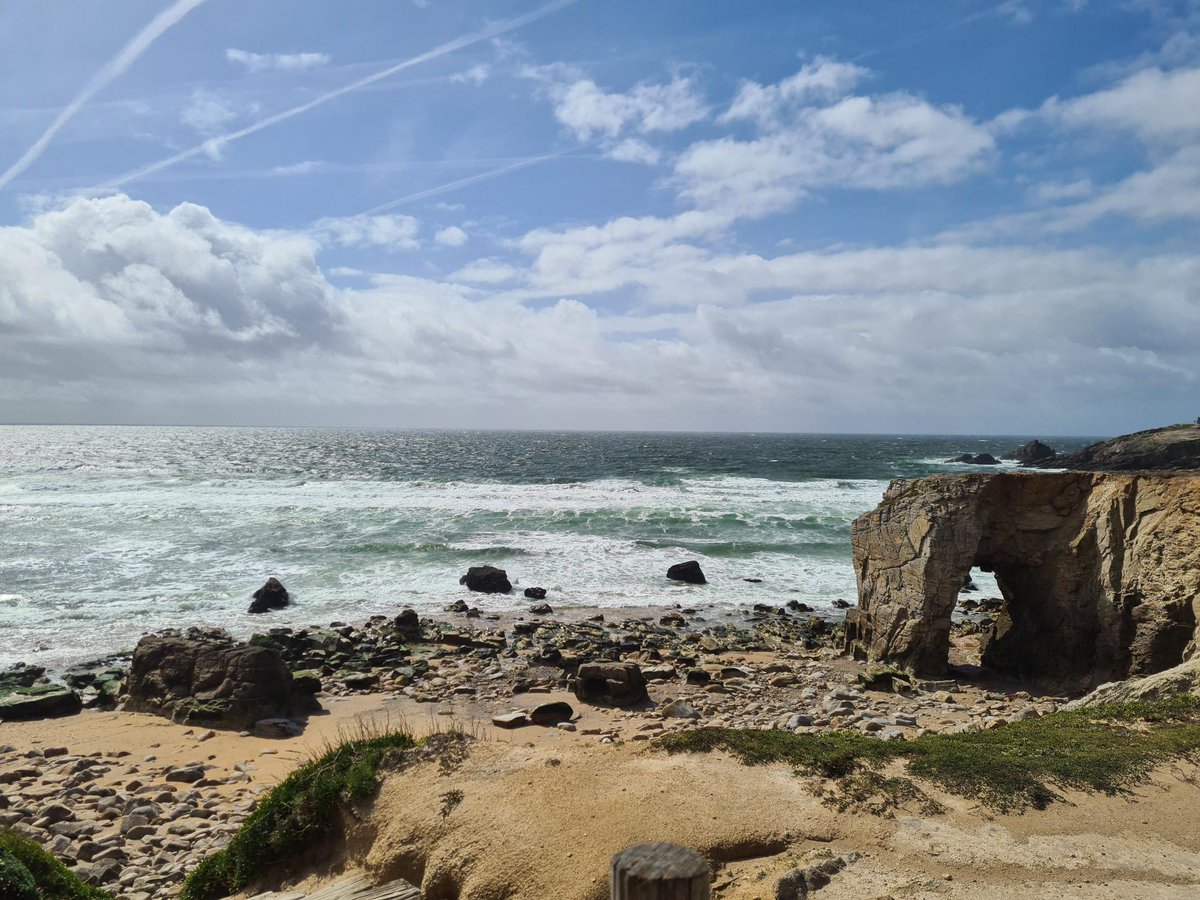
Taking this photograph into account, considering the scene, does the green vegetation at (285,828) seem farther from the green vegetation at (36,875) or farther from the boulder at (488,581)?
the boulder at (488,581)

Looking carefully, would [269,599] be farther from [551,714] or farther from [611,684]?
[611,684]

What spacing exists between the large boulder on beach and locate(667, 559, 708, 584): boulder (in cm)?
1636

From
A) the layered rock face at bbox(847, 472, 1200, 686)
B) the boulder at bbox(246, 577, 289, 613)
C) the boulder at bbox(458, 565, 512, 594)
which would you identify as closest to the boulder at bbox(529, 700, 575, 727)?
the layered rock face at bbox(847, 472, 1200, 686)

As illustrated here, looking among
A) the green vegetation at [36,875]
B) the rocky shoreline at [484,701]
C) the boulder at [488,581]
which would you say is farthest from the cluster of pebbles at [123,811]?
the boulder at [488,581]

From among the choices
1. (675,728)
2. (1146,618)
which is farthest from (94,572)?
(1146,618)

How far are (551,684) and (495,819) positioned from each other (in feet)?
34.5

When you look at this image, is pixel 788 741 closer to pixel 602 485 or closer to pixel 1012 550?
pixel 1012 550

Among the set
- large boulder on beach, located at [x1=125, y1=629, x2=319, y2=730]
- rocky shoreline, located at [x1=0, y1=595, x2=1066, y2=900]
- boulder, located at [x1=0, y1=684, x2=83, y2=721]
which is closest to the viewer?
rocky shoreline, located at [x1=0, y1=595, x2=1066, y2=900]

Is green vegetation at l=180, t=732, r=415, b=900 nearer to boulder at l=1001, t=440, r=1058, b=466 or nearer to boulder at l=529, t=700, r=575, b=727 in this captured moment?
boulder at l=529, t=700, r=575, b=727

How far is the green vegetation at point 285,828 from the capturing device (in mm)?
7270

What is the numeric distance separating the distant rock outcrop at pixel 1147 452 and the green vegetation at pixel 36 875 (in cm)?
6620

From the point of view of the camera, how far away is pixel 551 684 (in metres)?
16.9

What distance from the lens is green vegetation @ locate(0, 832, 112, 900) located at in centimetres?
584

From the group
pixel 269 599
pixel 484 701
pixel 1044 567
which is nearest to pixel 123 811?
pixel 484 701
